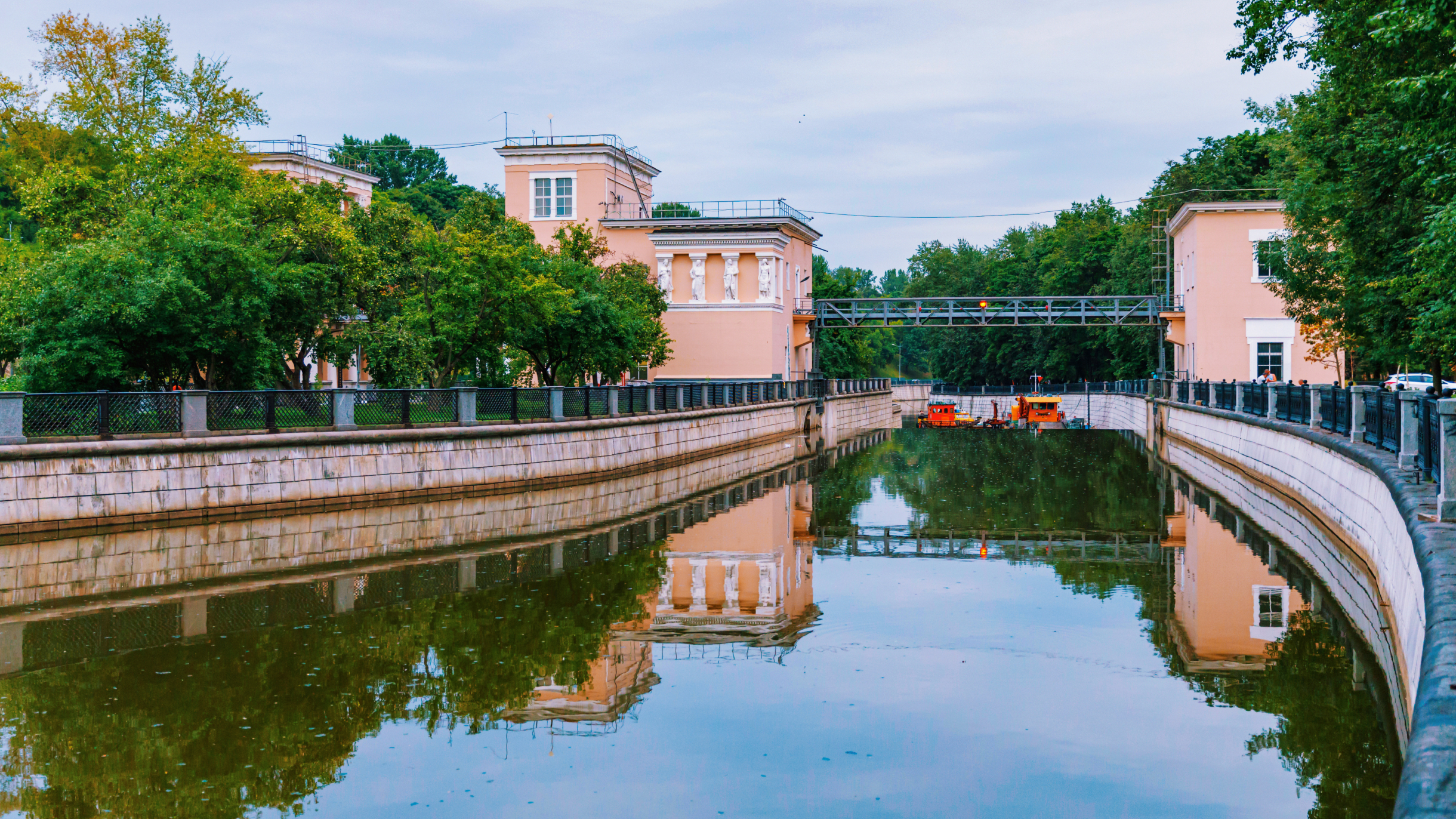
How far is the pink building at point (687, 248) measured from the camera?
5862cm

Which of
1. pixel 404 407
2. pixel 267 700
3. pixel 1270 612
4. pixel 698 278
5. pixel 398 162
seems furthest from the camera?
pixel 398 162

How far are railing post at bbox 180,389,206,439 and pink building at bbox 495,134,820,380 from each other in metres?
37.3

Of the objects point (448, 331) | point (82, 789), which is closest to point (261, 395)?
point (448, 331)

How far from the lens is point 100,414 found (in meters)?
20.0

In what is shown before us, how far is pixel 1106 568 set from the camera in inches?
701

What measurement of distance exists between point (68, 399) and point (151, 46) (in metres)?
25.4

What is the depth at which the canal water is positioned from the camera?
8.26m

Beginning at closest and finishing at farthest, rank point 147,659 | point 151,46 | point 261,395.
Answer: point 147,659 < point 261,395 < point 151,46

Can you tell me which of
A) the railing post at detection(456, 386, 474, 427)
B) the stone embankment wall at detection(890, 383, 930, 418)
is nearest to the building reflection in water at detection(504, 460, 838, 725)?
the railing post at detection(456, 386, 474, 427)

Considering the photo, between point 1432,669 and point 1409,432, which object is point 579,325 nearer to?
point 1409,432

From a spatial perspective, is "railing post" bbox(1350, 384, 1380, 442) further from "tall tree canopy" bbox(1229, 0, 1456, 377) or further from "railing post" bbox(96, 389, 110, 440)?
"railing post" bbox(96, 389, 110, 440)

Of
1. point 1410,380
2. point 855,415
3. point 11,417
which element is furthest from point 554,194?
point 11,417

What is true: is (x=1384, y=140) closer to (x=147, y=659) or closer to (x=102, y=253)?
(x=147, y=659)

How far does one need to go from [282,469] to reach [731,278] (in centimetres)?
3825
